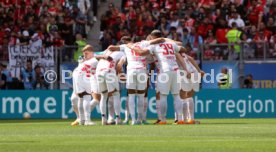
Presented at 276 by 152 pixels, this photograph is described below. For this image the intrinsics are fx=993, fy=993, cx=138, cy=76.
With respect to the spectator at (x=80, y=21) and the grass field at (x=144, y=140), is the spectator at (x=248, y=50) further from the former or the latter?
the grass field at (x=144, y=140)

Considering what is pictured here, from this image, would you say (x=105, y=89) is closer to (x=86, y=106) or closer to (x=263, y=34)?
(x=86, y=106)

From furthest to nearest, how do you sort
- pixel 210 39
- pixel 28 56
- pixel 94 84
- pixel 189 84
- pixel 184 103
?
pixel 210 39 < pixel 28 56 < pixel 189 84 < pixel 184 103 < pixel 94 84

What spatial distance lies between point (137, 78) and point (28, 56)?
375 inches

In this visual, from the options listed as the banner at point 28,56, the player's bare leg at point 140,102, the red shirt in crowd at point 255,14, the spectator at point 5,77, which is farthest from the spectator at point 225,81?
the player's bare leg at point 140,102

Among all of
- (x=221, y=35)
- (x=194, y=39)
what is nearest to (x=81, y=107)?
(x=194, y=39)

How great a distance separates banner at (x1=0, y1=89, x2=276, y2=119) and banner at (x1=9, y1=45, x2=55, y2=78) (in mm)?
1018

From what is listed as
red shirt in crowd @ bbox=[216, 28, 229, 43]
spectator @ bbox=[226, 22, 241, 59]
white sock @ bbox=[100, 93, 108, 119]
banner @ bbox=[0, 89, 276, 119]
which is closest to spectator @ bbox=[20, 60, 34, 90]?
banner @ bbox=[0, 89, 276, 119]

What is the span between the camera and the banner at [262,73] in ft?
119

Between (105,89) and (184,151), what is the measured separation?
11714 millimetres

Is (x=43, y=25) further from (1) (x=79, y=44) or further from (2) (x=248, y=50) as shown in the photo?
(2) (x=248, y=50)

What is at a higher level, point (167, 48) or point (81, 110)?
point (167, 48)

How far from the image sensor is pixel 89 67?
2828 centimetres

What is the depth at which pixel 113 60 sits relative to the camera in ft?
91.7

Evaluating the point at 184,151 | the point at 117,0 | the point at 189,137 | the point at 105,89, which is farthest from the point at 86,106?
the point at 117,0
